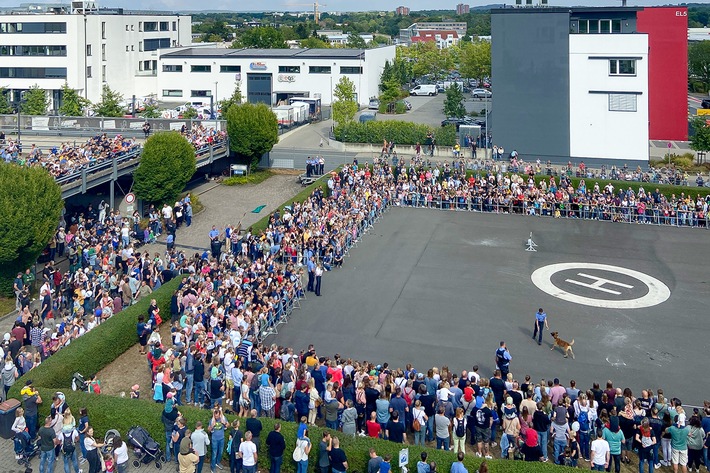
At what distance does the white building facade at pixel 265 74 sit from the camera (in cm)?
7750

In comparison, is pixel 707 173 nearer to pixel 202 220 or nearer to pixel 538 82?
pixel 538 82

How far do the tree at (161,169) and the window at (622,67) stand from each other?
26.7 metres

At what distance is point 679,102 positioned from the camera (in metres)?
56.6

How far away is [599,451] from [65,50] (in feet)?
230

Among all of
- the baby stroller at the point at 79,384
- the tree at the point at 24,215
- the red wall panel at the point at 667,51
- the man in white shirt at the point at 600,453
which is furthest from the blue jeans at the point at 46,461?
the red wall panel at the point at 667,51

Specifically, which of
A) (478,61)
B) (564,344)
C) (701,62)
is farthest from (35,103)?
(701,62)

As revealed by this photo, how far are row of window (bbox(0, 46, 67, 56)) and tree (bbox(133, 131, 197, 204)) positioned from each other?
42.8 m

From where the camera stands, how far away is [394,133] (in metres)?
54.3

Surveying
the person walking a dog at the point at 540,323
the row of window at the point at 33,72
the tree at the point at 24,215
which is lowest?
the person walking a dog at the point at 540,323

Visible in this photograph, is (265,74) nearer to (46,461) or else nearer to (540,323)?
(540,323)

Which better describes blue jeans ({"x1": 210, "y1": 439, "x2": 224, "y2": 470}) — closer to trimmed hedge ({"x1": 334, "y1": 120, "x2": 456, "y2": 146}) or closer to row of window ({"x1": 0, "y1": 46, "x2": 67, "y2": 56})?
trimmed hedge ({"x1": 334, "y1": 120, "x2": 456, "y2": 146})

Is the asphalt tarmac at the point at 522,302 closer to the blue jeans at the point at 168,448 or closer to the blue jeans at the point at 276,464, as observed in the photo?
the blue jeans at the point at 276,464

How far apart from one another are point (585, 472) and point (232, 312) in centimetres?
1098

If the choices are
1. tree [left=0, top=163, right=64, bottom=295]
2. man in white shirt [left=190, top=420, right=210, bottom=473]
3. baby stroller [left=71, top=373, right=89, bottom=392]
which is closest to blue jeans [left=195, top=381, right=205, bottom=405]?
baby stroller [left=71, top=373, right=89, bottom=392]
